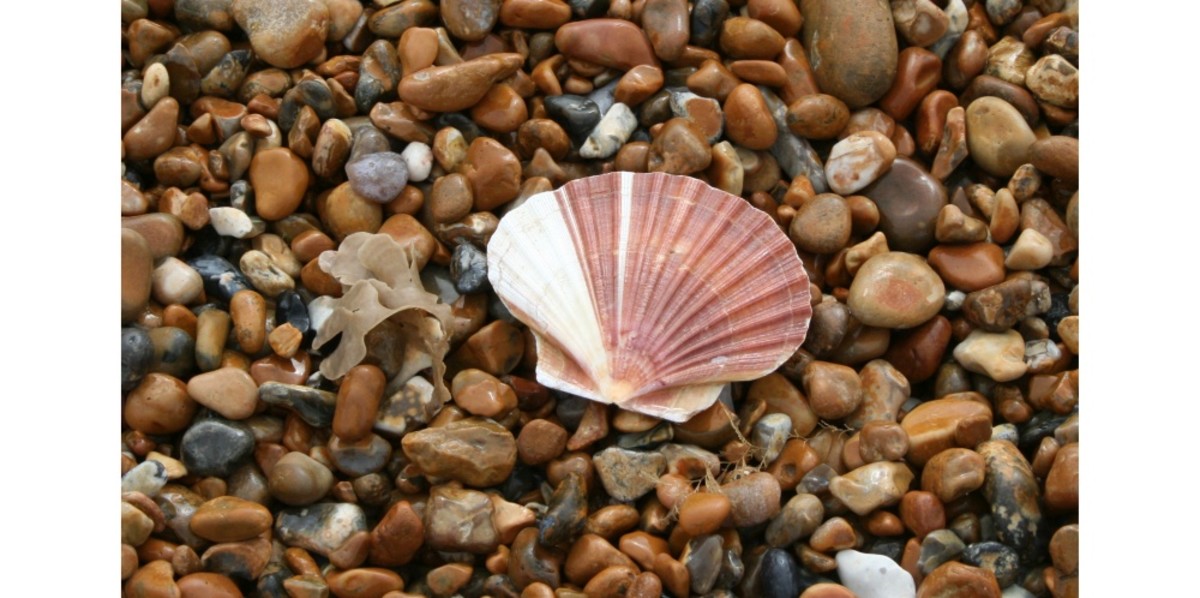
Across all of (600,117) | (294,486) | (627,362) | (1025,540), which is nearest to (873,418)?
(1025,540)

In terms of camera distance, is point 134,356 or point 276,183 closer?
point 134,356

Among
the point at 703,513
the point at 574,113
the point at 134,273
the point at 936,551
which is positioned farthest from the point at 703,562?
the point at 134,273

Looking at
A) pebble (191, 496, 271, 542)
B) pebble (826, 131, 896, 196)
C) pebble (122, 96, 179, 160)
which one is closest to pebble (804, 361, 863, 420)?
pebble (826, 131, 896, 196)

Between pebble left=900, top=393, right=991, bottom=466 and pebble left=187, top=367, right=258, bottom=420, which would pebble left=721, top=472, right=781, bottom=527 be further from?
pebble left=187, top=367, right=258, bottom=420

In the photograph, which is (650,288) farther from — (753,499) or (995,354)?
(995,354)

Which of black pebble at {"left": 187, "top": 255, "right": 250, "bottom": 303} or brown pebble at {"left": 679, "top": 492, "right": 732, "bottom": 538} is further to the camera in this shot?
black pebble at {"left": 187, "top": 255, "right": 250, "bottom": 303}
